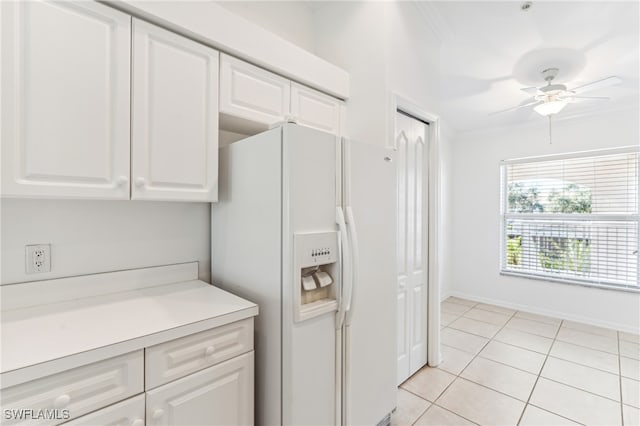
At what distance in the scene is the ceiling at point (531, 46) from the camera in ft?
6.77

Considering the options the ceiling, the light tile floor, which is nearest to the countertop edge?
the light tile floor

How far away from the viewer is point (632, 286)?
3369 mm

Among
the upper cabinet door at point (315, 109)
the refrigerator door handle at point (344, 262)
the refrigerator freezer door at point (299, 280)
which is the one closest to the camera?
the refrigerator freezer door at point (299, 280)

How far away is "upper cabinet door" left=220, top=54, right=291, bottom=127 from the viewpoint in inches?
62.4

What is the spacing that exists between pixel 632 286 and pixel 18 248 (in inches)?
207

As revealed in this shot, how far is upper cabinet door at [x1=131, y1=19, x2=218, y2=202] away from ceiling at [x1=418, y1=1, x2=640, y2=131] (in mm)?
1758

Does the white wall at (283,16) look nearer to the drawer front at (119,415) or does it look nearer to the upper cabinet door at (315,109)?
the upper cabinet door at (315,109)

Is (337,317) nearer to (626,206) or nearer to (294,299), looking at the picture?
(294,299)

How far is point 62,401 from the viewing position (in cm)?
88

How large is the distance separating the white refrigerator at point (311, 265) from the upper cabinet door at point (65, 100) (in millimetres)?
536

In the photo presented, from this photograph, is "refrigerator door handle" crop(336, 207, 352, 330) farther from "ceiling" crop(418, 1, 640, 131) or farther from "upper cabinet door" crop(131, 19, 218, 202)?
"ceiling" crop(418, 1, 640, 131)

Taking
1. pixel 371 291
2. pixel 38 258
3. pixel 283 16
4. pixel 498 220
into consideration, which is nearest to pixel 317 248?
pixel 371 291

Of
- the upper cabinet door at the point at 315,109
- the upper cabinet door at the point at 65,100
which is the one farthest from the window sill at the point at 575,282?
the upper cabinet door at the point at 65,100

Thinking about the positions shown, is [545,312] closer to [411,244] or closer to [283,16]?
[411,244]
